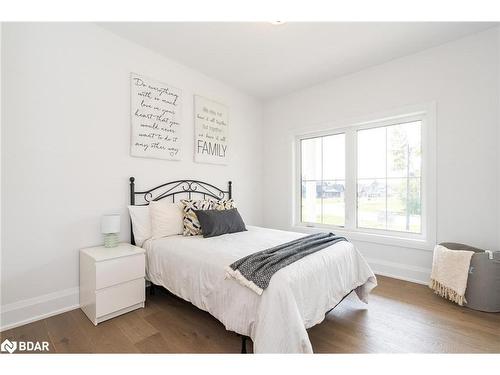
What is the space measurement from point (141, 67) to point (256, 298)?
2.58 meters

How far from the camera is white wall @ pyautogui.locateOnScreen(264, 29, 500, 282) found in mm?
2324

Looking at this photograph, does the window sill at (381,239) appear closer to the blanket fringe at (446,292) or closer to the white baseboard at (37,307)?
the blanket fringe at (446,292)

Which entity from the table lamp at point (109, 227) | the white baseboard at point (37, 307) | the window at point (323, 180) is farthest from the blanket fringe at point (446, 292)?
the white baseboard at point (37, 307)

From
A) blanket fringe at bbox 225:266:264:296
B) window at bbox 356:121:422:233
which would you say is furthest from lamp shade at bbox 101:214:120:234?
window at bbox 356:121:422:233

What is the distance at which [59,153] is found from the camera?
6.75ft

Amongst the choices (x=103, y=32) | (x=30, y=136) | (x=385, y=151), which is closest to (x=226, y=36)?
(x=103, y=32)

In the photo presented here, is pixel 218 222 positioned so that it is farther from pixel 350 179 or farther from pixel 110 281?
pixel 350 179

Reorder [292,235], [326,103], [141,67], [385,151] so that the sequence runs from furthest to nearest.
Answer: [326,103] < [385,151] < [141,67] < [292,235]

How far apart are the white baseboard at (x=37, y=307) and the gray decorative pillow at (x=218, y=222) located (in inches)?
Result: 49.2

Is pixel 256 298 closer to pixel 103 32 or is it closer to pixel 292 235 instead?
pixel 292 235

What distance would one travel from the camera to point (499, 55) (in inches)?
89.4

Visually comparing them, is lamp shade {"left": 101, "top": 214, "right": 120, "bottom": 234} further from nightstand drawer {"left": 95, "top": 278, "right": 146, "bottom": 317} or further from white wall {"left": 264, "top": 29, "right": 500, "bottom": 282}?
white wall {"left": 264, "top": 29, "right": 500, "bottom": 282}

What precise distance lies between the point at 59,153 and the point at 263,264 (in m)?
1.97
